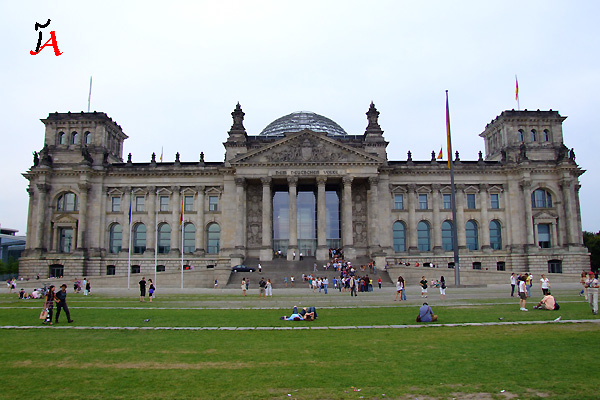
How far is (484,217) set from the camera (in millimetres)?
76250

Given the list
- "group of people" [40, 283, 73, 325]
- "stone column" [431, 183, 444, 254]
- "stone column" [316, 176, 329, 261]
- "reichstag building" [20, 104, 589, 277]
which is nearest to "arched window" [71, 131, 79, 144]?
"reichstag building" [20, 104, 589, 277]

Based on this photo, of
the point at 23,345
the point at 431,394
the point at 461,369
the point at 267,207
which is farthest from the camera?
the point at 267,207

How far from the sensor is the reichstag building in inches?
2852

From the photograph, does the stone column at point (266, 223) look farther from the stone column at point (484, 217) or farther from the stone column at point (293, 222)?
the stone column at point (484, 217)

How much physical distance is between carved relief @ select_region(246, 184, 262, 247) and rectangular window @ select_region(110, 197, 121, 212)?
19.6m

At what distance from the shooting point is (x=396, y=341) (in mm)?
17062

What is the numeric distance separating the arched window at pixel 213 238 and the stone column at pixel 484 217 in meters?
39.7

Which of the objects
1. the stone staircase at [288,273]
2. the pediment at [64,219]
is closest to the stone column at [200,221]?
the stone staircase at [288,273]

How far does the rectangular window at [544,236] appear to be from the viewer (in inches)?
2977

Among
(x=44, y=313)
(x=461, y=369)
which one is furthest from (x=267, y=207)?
(x=461, y=369)

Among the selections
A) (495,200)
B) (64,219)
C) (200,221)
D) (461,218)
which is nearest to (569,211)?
(495,200)

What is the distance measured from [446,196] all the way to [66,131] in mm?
59684

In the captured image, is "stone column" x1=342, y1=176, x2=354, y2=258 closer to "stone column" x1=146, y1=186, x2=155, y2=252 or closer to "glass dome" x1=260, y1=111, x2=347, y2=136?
"glass dome" x1=260, y1=111, x2=347, y2=136

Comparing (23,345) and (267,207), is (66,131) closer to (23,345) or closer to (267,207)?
(267,207)
